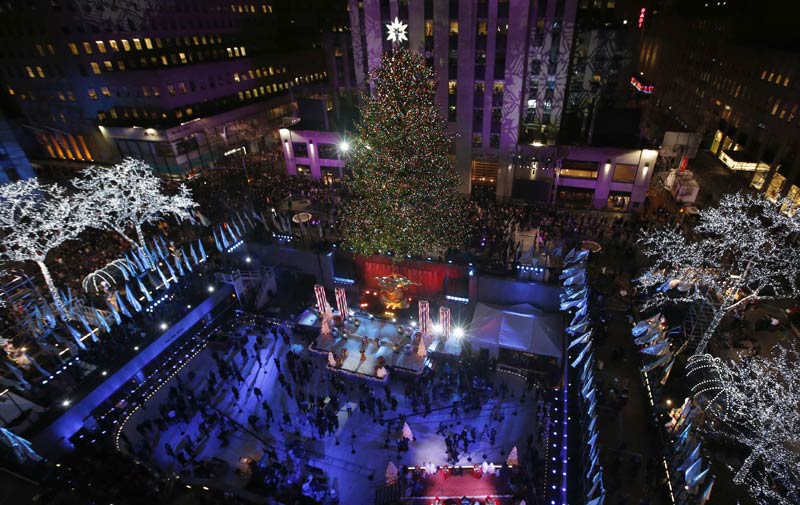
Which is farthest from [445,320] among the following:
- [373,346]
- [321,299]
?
[321,299]

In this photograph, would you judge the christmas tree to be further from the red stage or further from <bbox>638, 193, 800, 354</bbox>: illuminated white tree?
<bbox>638, 193, 800, 354</bbox>: illuminated white tree

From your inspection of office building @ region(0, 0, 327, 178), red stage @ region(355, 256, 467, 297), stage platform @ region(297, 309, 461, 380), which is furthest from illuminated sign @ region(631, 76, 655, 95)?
office building @ region(0, 0, 327, 178)

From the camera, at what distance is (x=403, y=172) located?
66.3 ft

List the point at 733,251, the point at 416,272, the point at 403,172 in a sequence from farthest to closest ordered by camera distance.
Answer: the point at 416,272 < the point at 403,172 < the point at 733,251

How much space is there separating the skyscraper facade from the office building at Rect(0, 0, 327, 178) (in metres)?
21.8

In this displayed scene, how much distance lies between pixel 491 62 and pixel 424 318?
2149cm

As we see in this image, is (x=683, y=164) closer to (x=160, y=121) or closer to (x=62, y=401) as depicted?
(x=62, y=401)

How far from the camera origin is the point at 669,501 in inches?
542

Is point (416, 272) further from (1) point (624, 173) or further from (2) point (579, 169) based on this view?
(1) point (624, 173)

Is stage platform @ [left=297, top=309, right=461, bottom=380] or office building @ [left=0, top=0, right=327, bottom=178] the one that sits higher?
office building @ [left=0, top=0, right=327, bottom=178]

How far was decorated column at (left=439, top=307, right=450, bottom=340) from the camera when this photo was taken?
66.9 feet

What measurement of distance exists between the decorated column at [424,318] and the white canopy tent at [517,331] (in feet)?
7.45

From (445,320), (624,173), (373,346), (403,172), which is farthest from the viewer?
(624,173)

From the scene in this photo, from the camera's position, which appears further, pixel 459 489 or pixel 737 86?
pixel 737 86
